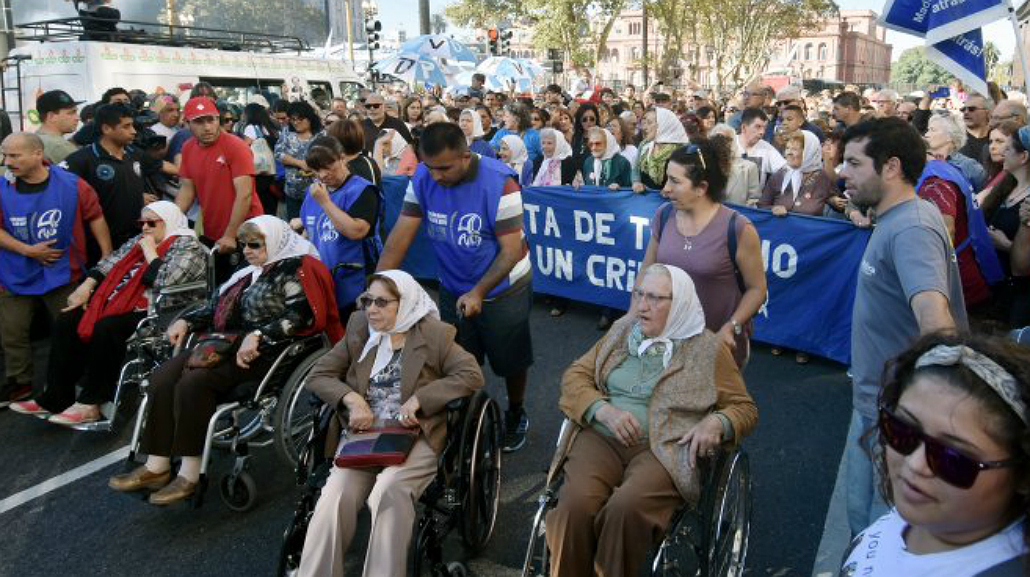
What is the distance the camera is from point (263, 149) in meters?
7.83

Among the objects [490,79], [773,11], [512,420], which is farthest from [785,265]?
[773,11]

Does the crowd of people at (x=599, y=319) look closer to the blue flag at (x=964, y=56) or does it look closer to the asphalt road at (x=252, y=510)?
the asphalt road at (x=252, y=510)

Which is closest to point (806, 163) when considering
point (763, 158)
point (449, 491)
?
point (763, 158)

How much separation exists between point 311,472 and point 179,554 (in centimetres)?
83

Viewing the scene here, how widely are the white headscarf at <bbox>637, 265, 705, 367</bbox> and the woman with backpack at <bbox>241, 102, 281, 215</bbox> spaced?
496 cm

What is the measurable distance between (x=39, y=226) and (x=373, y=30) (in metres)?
18.8

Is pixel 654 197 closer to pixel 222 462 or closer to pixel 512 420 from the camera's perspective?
pixel 512 420

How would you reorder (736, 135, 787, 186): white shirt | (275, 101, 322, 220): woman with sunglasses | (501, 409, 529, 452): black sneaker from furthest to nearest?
(275, 101, 322, 220): woman with sunglasses < (736, 135, 787, 186): white shirt < (501, 409, 529, 452): black sneaker

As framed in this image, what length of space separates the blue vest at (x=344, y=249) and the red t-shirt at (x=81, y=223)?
1.78 m

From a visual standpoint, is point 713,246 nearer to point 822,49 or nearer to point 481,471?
point 481,471

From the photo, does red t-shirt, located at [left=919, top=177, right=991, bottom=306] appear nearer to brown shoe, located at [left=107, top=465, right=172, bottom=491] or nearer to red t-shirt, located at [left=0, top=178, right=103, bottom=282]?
brown shoe, located at [left=107, top=465, right=172, bottom=491]

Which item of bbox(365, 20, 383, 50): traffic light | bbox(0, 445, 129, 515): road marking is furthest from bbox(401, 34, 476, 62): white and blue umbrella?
bbox(0, 445, 129, 515): road marking

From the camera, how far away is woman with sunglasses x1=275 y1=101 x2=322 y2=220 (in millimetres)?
7199

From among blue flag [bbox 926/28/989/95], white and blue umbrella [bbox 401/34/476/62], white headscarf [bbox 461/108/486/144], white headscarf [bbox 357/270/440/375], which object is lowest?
white headscarf [bbox 357/270/440/375]
